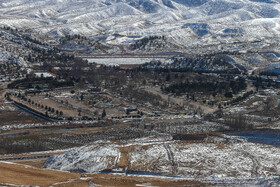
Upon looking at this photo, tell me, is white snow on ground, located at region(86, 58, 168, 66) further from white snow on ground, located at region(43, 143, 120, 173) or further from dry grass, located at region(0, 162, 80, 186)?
dry grass, located at region(0, 162, 80, 186)

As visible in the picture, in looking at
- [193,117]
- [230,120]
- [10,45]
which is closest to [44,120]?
[193,117]

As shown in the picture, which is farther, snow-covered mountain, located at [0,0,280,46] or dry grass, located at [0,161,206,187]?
snow-covered mountain, located at [0,0,280,46]

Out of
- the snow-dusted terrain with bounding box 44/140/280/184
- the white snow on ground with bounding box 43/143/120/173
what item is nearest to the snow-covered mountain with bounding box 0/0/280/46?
the snow-dusted terrain with bounding box 44/140/280/184

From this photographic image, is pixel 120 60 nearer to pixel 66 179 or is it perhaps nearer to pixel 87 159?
pixel 87 159

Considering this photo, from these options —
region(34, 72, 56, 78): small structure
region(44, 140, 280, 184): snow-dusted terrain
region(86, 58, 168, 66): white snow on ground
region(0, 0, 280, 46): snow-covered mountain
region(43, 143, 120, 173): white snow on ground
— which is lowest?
region(44, 140, 280, 184): snow-dusted terrain

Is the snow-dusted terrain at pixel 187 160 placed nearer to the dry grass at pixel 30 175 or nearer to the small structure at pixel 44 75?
the dry grass at pixel 30 175

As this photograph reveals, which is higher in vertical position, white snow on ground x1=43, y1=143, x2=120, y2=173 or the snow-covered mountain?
the snow-covered mountain

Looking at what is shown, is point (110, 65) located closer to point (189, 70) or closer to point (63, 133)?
point (189, 70)

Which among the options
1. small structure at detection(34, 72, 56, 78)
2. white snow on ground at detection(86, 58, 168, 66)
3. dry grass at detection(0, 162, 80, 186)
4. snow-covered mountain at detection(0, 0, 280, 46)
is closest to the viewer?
dry grass at detection(0, 162, 80, 186)

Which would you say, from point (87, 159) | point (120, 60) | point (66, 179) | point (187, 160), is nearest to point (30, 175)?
point (66, 179)
